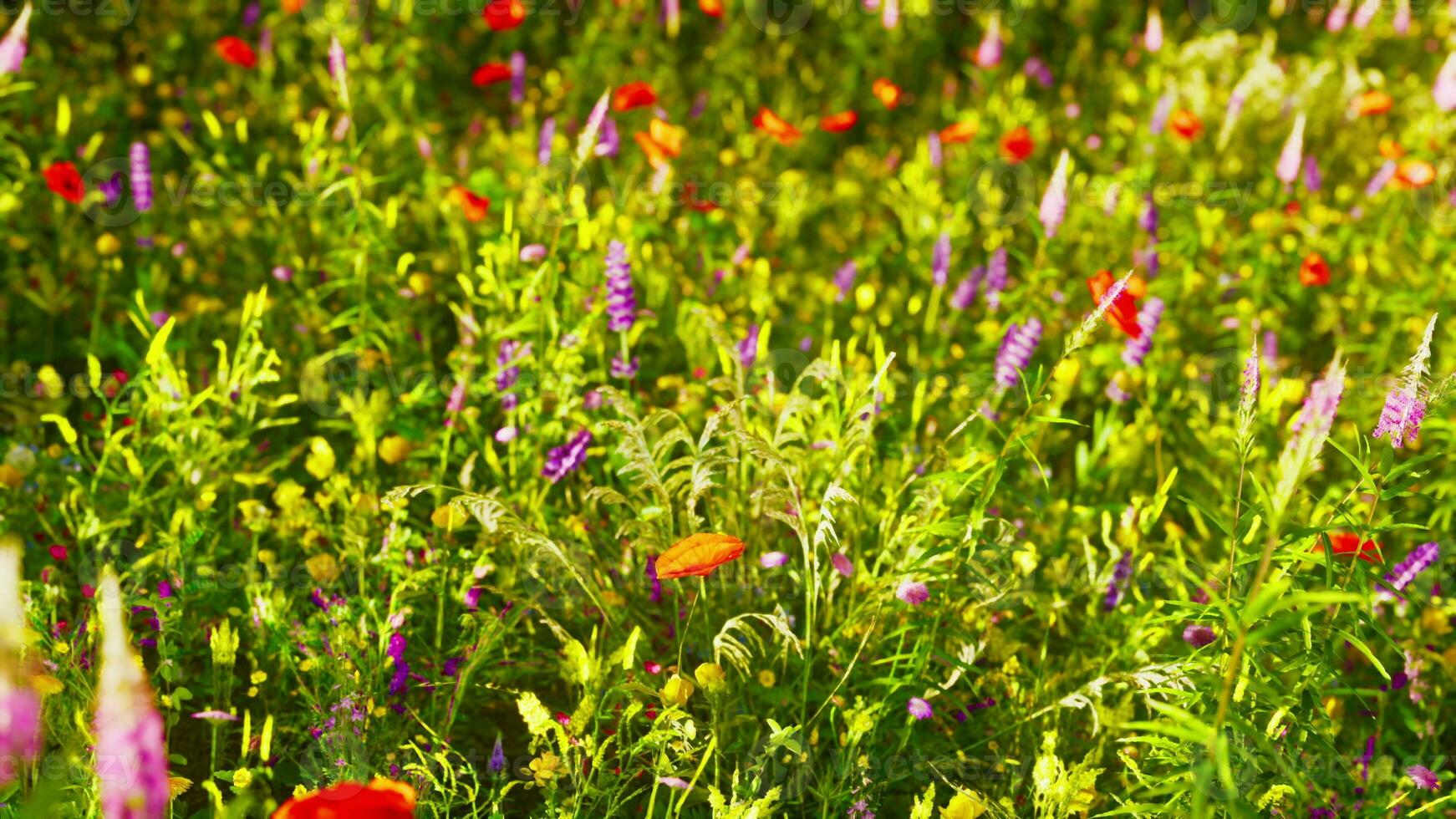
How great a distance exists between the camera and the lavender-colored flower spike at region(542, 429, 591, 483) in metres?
2.03

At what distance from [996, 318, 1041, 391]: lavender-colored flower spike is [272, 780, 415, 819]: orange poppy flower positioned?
154 cm

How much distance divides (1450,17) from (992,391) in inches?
173

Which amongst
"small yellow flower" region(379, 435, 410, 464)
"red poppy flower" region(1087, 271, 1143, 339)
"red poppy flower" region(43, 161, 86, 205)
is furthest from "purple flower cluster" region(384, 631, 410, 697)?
"red poppy flower" region(43, 161, 86, 205)

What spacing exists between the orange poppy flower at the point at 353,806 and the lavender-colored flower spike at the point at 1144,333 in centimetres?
187

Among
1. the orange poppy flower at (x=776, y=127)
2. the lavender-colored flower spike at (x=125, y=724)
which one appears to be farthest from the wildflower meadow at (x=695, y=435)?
the orange poppy flower at (x=776, y=127)

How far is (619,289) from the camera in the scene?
2178 mm

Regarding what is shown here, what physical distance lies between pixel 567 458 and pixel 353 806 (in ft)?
3.48

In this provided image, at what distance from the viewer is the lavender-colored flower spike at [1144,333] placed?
93.6 inches

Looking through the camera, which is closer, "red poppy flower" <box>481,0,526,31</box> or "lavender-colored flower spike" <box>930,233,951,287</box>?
Answer: "lavender-colored flower spike" <box>930,233,951,287</box>

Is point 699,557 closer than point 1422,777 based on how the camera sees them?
Yes

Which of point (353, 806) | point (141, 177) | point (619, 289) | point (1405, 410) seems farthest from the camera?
point (141, 177)

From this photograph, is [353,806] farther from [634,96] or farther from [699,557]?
[634,96]

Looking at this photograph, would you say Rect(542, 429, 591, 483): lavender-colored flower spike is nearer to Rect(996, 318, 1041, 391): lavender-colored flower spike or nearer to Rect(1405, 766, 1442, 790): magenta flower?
Rect(996, 318, 1041, 391): lavender-colored flower spike

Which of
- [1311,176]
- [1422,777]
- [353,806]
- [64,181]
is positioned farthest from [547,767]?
[1311,176]
